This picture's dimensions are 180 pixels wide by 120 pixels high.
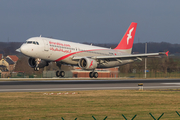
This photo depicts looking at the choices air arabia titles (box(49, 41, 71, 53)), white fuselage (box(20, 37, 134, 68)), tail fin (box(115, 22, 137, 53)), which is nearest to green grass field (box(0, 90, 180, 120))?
white fuselage (box(20, 37, 134, 68))

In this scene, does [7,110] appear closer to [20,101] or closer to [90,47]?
[20,101]

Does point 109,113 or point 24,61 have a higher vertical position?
point 24,61

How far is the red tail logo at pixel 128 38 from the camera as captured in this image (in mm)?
66625

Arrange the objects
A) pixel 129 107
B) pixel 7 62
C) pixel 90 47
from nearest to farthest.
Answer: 1. pixel 129 107
2. pixel 90 47
3. pixel 7 62

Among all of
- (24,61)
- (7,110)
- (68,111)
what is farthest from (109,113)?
(24,61)

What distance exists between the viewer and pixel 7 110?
821 inches

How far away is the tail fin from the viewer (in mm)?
66525

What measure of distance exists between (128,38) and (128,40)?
492mm

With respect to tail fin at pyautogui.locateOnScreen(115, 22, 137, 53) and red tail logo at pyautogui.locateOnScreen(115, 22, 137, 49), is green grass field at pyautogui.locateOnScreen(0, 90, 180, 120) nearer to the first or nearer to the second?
tail fin at pyautogui.locateOnScreen(115, 22, 137, 53)

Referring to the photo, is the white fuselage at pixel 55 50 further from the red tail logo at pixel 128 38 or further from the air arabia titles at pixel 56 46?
the red tail logo at pixel 128 38

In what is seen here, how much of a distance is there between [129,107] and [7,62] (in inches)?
4892

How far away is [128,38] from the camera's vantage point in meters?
67.9

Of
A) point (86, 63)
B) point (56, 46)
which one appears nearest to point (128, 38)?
point (86, 63)

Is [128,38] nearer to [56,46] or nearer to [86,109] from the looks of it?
[56,46]
